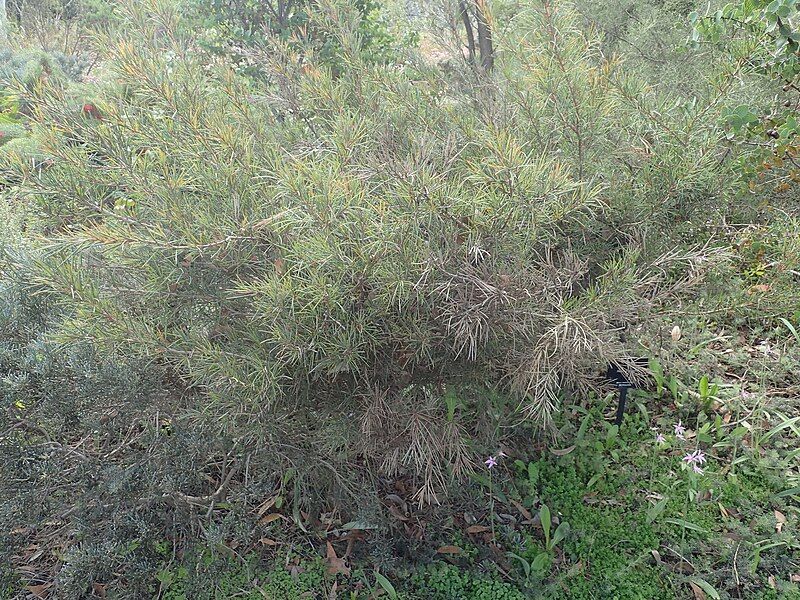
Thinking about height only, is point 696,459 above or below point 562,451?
above

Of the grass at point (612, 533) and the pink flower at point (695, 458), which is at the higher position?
the pink flower at point (695, 458)

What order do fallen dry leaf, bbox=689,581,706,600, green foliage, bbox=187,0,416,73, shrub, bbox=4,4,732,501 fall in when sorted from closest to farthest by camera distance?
shrub, bbox=4,4,732,501 → fallen dry leaf, bbox=689,581,706,600 → green foliage, bbox=187,0,416,73

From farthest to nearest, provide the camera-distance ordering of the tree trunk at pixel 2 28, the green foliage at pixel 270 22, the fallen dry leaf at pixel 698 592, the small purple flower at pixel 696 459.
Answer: the tree trunk at pixel 2 28 → the green foliage at pixel 270 22 → the small purple flower at pixel 696 459 → the fallen dry leaf at pixel 698 592

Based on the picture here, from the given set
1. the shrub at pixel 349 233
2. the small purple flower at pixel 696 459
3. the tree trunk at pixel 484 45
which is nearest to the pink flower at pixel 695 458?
the small purple flower at pixel 696 459

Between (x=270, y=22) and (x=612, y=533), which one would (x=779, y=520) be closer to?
(x=612, y=533)

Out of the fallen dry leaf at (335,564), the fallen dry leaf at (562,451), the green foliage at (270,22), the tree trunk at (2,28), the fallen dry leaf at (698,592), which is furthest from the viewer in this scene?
the tree trunk at (2,28)

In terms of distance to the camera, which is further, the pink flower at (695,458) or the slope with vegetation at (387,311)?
the pink flower at (695,458)

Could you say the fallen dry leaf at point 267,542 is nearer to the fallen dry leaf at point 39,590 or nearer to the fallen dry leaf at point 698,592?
the fallen dry leaf at point 39,590

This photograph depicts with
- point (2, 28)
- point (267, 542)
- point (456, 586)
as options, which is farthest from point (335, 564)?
point (2, 28)

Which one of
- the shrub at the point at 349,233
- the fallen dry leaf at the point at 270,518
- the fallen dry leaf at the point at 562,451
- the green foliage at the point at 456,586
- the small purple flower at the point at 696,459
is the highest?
the shrub at the point at 349,233

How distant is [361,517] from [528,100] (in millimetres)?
1484

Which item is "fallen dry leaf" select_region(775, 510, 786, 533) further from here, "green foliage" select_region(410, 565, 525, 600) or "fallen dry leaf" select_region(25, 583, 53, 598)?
"fallen dry leaf" select_region(25, 583, 53, 598)

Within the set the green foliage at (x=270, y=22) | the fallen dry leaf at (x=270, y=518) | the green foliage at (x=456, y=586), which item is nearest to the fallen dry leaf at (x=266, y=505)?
the fallen dry leaf at (x=270, y=518)

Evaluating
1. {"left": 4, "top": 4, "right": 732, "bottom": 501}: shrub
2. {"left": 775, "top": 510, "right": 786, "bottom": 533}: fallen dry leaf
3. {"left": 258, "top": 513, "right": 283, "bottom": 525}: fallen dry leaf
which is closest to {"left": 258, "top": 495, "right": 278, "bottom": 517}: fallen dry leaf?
{"left": 258, "top": 513, "right": 283, "bottom": 525}: fallen dry leaf
